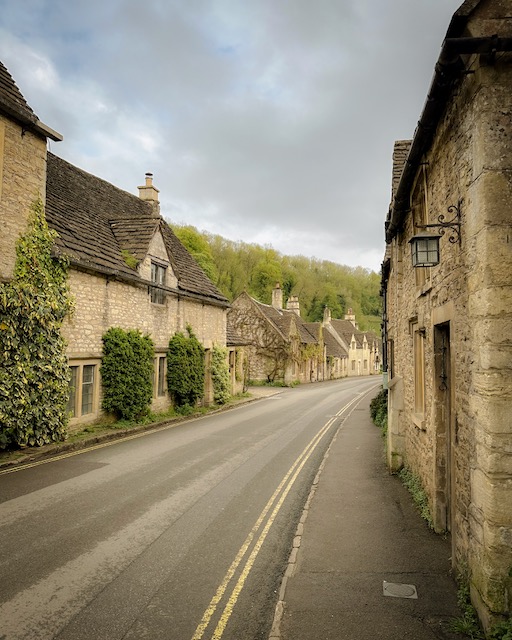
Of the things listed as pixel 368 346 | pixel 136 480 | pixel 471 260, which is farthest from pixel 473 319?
pixel 368 346

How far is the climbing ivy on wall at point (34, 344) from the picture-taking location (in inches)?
457

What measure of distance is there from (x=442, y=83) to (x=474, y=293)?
252 centimetres

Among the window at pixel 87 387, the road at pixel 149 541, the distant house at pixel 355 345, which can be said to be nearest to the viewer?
the road at pixel 149 541

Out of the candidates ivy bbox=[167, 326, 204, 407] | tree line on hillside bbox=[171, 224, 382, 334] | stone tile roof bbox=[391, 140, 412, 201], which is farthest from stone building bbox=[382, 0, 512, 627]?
tree line on hillside bbox=[171, 224, 382, 334]

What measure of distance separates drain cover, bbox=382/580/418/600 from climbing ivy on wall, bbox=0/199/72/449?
32.0 feet

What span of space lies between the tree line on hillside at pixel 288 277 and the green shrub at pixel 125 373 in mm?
31909

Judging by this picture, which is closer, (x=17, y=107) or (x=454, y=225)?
(x=454, y=225)

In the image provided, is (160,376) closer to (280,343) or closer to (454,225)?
(454,225)

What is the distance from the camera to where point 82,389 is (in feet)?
49.5

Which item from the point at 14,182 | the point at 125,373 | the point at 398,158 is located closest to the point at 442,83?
the point at 398,158

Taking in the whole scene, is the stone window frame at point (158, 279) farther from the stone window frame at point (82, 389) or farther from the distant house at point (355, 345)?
the distant house at point (355, 345)

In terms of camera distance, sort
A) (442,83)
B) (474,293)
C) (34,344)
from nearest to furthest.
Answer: (474,293) < (442,83) < (34,344)

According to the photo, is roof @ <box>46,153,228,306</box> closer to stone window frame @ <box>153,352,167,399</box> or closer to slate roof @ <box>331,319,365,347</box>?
stone window frame @ <box>153,352,167,399</box>

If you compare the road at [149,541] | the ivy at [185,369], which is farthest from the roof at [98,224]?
the road at [149,541]
